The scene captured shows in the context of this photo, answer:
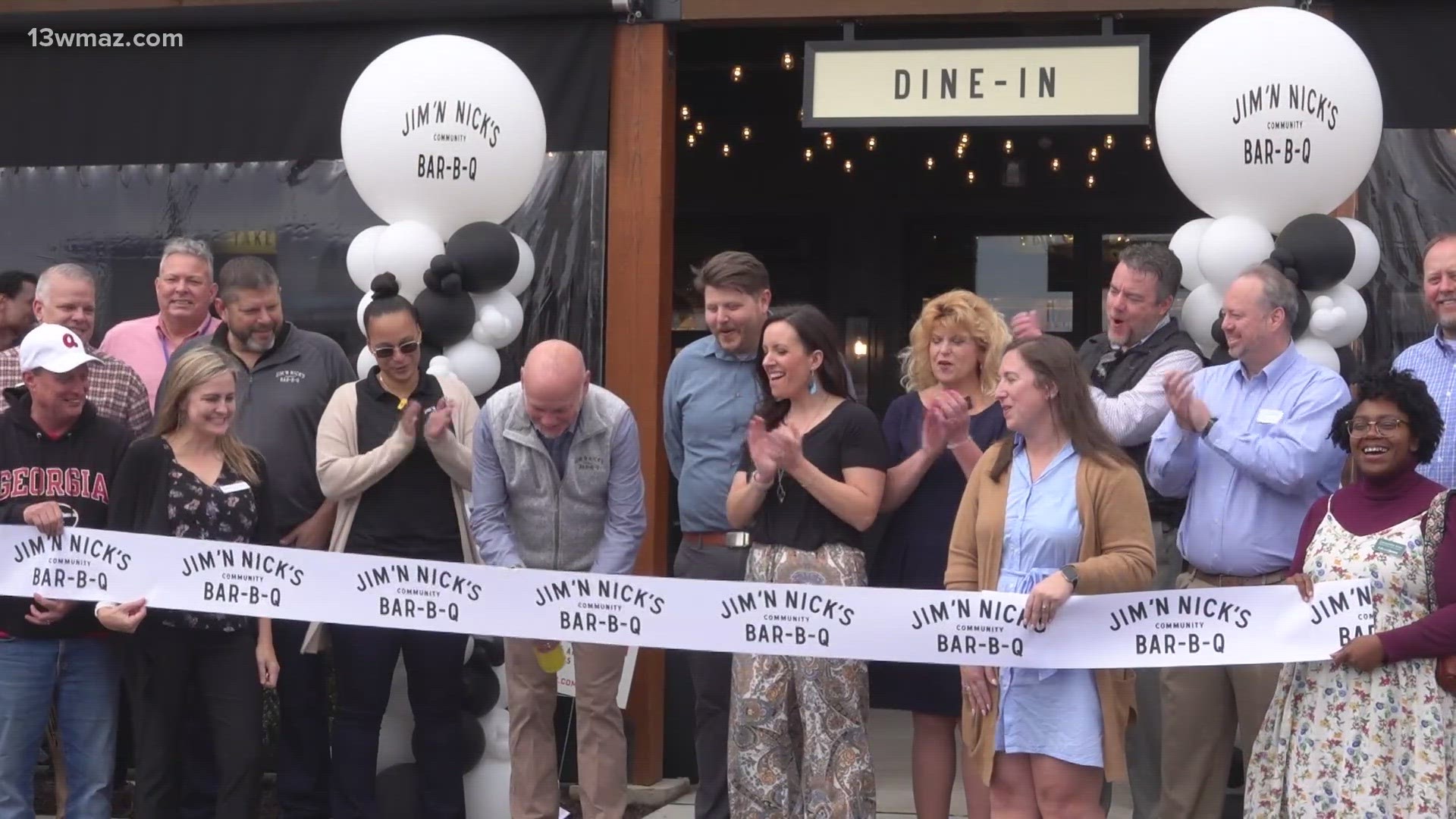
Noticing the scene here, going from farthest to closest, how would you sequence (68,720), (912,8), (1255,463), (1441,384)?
(912,8), (68,720), (1441,384), (1255,463)

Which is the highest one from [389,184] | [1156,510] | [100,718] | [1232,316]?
[389,184]

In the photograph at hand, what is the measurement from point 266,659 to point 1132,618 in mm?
2599

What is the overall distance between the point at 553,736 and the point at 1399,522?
261cm

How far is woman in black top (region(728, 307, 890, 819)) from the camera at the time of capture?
4578mm

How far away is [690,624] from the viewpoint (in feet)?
15.4

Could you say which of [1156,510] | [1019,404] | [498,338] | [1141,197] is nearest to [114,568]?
[498,338]

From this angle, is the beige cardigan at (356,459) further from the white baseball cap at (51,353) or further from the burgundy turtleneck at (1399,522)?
the burgundy turtleneck at (1399,522)

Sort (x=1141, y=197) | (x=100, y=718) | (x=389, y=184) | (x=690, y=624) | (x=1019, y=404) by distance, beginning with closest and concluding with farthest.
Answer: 1. (x=1019, y=404)
2. (x=690, y=624)
3. (x=100, y=718)
4. (x=389, y=184)
5. (x=1141, y=197)

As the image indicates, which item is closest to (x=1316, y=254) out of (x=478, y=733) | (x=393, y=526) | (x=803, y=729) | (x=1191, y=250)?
(x=1191, y=250)

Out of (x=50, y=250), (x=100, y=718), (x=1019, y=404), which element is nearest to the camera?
(x=1019, y=404)

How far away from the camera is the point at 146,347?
5969mm

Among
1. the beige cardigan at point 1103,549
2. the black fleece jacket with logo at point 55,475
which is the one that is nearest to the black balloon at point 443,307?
the black fleece jacket with logo at point 55,475

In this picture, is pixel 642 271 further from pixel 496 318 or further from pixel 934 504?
pixel 934 504

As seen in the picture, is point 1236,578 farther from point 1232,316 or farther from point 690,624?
point 690,624
